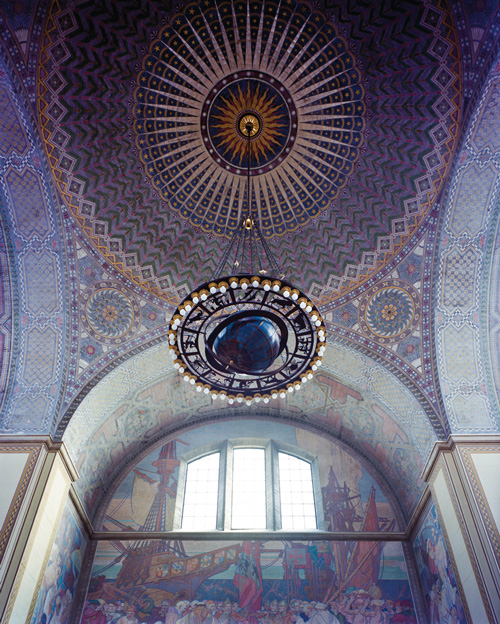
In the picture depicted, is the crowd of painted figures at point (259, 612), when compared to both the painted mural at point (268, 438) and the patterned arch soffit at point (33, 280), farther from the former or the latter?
the patterned arch soffit at point (33, 280)

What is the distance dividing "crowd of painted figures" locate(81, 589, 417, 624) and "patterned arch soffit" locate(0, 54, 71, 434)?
159 inches

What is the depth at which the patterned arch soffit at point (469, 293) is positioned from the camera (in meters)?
9.74

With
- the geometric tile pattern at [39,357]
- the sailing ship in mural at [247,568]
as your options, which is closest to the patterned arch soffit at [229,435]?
the sailing ship in mural at [247,568]

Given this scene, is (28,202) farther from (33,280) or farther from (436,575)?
(436,575)

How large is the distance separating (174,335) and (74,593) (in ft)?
21.2

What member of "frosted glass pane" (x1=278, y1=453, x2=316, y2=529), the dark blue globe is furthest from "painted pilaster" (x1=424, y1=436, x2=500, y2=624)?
the dark blue globe

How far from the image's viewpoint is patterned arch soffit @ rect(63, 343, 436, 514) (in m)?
11.1

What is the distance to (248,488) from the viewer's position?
12836 mm

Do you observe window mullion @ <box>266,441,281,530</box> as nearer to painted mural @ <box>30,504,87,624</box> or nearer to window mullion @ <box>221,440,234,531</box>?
window mullion @ <box>221,440,234,531</box>

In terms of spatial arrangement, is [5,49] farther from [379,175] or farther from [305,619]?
[305,619]

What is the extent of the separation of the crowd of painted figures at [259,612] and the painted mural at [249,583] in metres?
0.02

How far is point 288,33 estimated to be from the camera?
9367mm

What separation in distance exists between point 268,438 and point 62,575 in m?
5.77

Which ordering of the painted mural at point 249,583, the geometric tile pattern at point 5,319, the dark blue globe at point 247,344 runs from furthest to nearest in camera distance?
the geometric tile pattern at point 5,319, the painted mural at point 249,583, the dark blue globe at point 247,344
